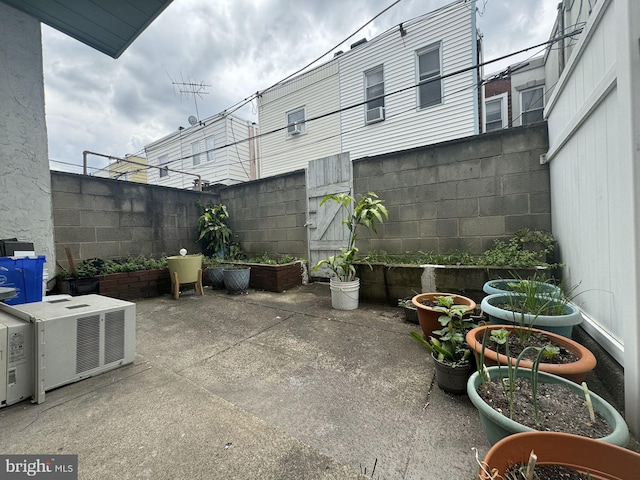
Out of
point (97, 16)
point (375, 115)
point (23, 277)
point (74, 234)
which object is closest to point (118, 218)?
point (74, 234)

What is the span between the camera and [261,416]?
1.38m

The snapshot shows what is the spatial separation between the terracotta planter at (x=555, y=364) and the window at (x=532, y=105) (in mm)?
6802

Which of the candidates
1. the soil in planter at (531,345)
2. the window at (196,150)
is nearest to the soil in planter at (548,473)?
the soil in planter at (531,345)

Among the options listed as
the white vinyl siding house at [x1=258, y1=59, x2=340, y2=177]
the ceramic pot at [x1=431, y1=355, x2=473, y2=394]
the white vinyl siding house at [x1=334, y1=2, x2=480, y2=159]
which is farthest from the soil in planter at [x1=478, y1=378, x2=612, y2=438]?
the white vinyl siding house at [x1=258, y1=59, x2=340, y2=177]

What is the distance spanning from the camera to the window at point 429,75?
5734 mm

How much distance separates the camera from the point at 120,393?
160cm

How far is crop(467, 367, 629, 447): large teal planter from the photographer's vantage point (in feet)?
2.72

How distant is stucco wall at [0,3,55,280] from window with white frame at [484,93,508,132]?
875 cm

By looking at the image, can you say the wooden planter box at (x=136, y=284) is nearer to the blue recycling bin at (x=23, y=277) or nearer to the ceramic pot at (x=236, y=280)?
the ceramic pot at (x=236, y=280)

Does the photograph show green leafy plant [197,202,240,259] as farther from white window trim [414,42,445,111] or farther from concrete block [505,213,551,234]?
white window trim [414,42,445,111]

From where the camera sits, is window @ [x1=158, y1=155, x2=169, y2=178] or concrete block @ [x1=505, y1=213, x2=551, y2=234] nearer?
concrete block @ [x1=505, y1=213, x2=551, y2=234]

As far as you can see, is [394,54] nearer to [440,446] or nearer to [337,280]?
[337,280]

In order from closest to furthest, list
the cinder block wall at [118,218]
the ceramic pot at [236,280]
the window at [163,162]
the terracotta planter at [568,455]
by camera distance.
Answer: the terracotta planter at [568,455] < the cinder block wall at [118,218] < the ceramic pot at [236,280] < the window at [163,162]

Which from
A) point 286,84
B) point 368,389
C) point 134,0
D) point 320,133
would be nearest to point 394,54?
point 320,133
